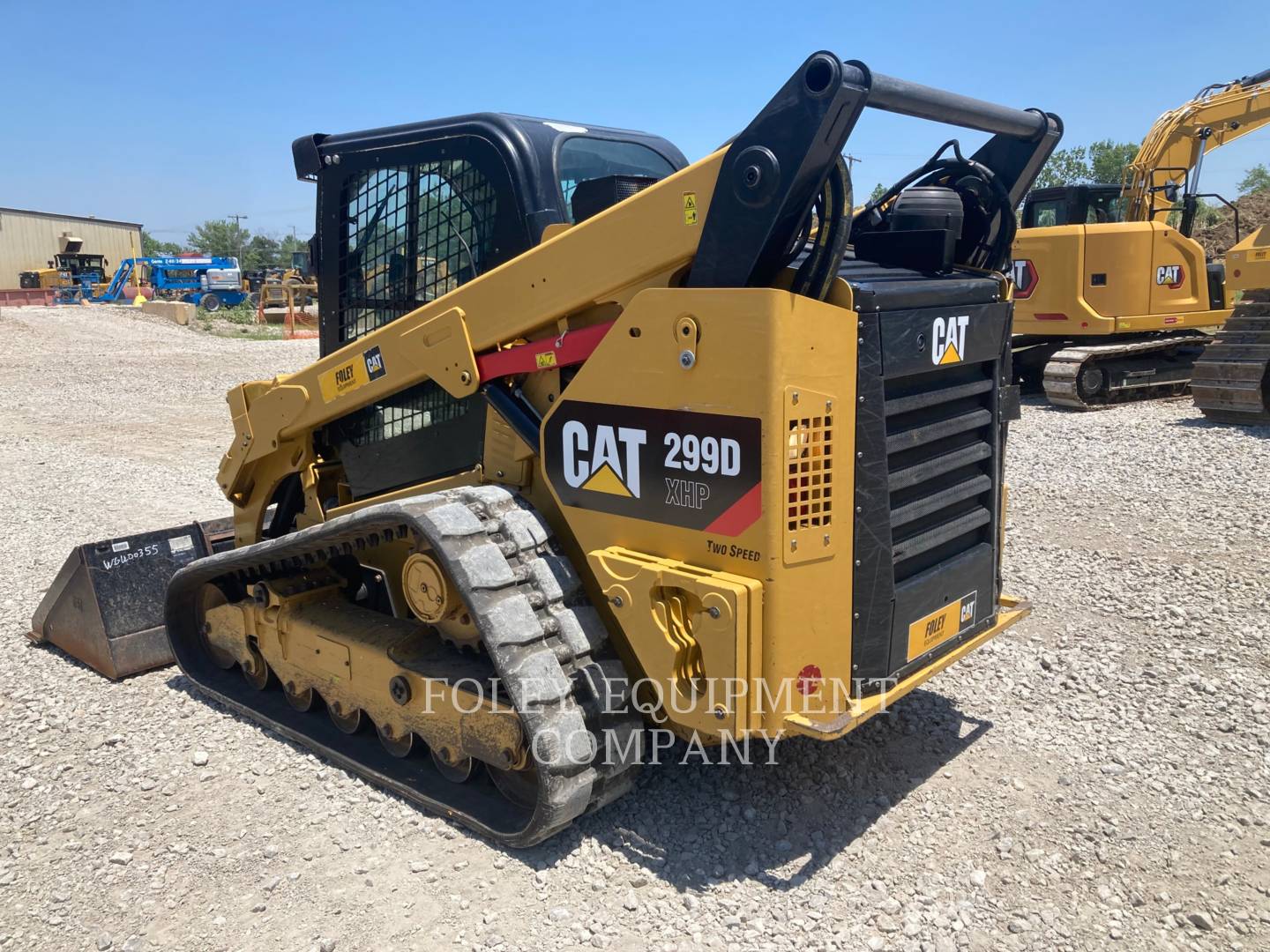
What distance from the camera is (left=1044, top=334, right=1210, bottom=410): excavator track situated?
39.6 ft

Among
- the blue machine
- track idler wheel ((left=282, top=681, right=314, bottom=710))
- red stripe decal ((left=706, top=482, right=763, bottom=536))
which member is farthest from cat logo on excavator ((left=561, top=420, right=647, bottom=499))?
the blue machine

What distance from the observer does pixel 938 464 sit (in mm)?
3477

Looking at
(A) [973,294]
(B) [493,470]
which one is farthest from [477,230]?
(A) [973,294]

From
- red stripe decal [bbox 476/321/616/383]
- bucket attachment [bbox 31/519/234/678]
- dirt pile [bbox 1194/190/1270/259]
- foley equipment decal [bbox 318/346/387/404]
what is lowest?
bucket attachment [bbox 31/519/234/678]

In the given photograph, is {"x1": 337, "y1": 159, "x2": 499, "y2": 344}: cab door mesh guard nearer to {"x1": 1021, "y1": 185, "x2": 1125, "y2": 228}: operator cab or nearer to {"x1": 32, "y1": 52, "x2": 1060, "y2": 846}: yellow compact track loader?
{"x1": 32, "y1": 52, "x2": 1060, "y2": 846}: yellow compact track loader

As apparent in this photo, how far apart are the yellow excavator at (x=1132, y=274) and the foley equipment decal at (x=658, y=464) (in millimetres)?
10219

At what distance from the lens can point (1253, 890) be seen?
3.08 metres

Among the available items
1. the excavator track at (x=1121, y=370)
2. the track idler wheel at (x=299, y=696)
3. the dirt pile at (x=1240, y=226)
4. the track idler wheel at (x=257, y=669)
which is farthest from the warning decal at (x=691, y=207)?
the dirt pile at (x=1240, y=226)

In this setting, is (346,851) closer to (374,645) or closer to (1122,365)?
(374,645)

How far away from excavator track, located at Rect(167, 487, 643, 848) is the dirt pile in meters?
26.4

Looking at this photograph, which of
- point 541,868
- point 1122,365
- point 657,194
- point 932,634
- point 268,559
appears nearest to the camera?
point 657,194

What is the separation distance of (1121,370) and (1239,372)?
7.44 ft

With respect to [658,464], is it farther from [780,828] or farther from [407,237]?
[407,237]

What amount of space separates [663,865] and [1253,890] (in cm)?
183
